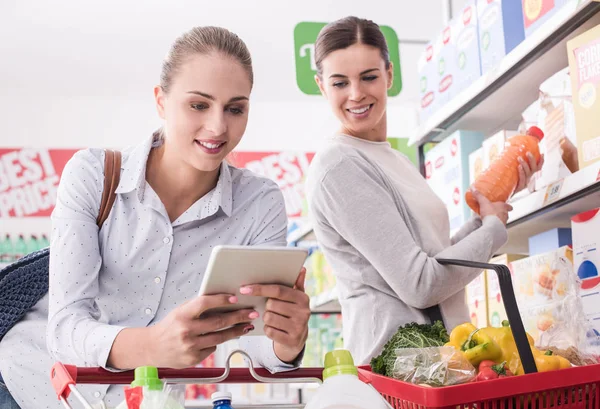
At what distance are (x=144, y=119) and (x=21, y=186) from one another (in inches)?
55.9

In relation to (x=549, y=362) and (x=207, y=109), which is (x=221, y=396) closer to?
(x=549, y=362)

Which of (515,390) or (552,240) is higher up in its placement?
(552,240)

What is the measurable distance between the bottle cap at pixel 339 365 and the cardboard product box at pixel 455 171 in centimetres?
176

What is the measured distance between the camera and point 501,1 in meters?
2.42

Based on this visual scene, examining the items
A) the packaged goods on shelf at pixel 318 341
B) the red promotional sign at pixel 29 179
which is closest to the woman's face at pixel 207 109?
the packaged goods on shelf at pixel 318 341

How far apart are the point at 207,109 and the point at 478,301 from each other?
4.77 feet

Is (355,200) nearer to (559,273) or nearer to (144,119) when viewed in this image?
(559,273)

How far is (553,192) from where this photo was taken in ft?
6.83

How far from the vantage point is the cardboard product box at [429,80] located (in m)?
3.00

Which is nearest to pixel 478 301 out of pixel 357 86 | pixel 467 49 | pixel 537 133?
pixel 537 133

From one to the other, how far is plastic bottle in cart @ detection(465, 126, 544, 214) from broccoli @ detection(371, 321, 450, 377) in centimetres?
75

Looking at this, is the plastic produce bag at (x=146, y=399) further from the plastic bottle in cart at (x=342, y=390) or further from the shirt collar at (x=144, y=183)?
the shirt collar at (x=144, y=183)

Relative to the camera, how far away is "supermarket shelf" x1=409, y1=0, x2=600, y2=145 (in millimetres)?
2047

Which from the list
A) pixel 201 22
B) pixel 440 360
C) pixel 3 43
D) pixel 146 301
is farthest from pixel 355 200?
pixel 3 43
